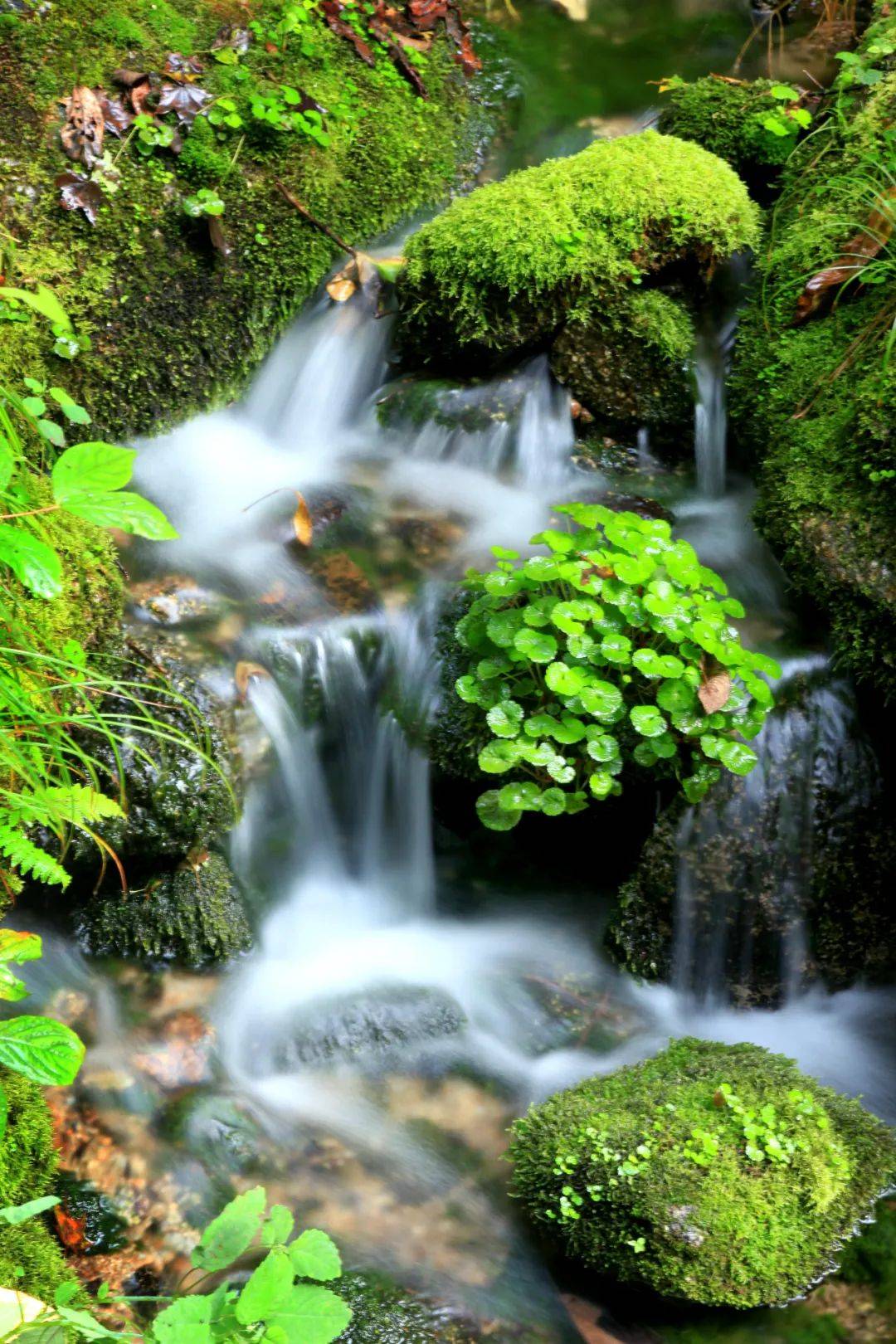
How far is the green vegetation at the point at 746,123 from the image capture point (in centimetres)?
503

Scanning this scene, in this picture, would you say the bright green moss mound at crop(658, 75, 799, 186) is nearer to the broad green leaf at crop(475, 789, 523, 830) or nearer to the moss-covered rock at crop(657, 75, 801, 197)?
the moss-covered rock at crop(657, 75, 801, 197)

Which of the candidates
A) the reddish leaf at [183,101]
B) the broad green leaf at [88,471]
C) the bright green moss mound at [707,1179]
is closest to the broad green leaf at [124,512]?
the broad green leaf at [88,471]

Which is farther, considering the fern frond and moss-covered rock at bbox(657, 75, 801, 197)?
moss-covered rock at bbox(657, 75, 801, 197)

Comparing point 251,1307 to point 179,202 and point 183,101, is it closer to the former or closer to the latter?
point 179,202

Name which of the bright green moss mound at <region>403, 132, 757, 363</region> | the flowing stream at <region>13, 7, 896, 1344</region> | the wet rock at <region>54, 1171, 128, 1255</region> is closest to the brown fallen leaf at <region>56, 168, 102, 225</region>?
the flowing stream at <region>13, 7, 896, 1344</region>

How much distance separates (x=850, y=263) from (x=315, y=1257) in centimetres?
385

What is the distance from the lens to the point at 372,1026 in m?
3.48

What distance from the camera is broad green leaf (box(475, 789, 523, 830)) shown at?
3.38 m

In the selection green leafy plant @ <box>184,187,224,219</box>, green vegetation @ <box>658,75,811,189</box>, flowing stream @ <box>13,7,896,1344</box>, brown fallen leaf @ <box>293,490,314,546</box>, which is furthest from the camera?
green vegetation @ <box>658,75,811,189</box>

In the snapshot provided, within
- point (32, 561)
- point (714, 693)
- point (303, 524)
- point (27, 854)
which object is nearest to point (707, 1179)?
point (714, 693)

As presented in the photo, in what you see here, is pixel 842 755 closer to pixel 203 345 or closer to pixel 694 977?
pixel 694 977

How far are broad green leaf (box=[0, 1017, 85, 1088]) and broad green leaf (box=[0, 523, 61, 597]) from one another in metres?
0.75

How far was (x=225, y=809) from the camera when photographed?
3.57 m

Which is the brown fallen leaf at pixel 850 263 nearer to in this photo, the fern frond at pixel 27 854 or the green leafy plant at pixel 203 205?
the green leafy plant at pixel 203 205
